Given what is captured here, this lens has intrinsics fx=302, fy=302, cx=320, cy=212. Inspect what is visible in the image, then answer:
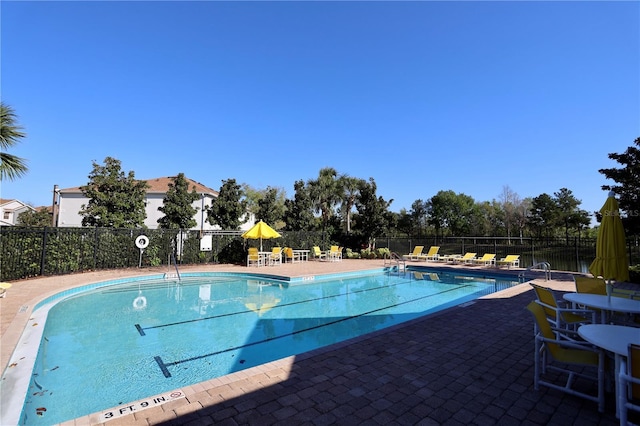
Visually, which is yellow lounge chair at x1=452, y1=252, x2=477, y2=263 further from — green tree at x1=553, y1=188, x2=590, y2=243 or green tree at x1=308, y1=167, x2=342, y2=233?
green tree at x1=553, y1=188, x2=590, y2=243

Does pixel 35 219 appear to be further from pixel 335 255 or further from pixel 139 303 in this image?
pixel 139 303

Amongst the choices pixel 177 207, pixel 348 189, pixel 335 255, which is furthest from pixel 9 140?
pixel 348 189

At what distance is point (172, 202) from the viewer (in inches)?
634

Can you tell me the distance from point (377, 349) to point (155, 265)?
12.9 m

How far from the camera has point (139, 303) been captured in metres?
8.31

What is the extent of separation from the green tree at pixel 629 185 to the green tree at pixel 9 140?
17.9 metres

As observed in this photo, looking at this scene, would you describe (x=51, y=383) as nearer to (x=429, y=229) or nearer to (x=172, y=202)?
(x=172, y=202)

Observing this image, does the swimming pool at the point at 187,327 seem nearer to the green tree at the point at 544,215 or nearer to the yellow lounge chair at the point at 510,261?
the yellow lounge chair at the point at 510,261

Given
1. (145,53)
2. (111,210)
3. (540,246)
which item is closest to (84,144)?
(111,210)

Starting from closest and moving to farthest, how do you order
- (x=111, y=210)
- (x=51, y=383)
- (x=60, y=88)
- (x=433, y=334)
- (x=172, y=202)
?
(x=51, y=383) < (x=433, y=334) < (x=60, y=88) < (x=111, y=210) < (x=172, y=202)

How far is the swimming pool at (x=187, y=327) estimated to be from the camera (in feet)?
12.9

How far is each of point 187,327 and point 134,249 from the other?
28.8ft

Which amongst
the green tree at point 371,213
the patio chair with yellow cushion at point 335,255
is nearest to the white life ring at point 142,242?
the patio chair with yellow cushion at point 335,255

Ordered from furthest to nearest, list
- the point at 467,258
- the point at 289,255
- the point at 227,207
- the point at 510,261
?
the point at 227,207
the point at 289,255
the point at 467,258
the point at 510,261
